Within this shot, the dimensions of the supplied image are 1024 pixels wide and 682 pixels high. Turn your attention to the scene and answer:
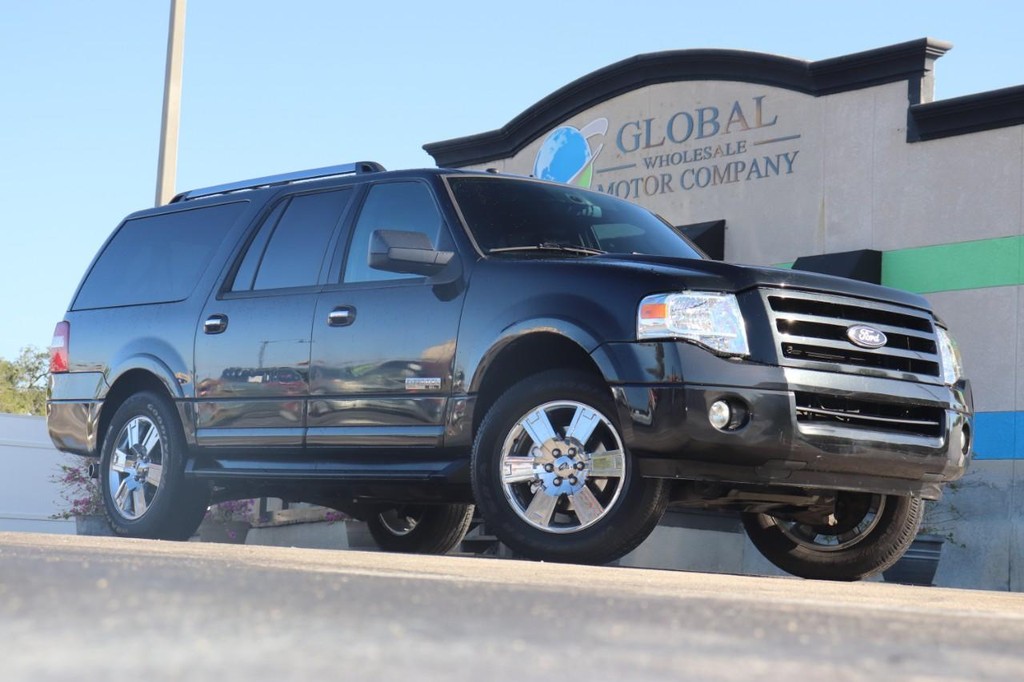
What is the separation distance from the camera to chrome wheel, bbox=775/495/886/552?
25.4 ft

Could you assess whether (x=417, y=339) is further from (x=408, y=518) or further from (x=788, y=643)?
(x=788, y=643)

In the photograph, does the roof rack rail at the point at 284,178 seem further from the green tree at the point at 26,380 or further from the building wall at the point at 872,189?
the green tree at the point at 26,380

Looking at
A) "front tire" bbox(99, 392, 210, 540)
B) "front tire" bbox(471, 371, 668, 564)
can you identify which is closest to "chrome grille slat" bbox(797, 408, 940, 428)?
"front tire" bbox(471, 371, 668, 564)

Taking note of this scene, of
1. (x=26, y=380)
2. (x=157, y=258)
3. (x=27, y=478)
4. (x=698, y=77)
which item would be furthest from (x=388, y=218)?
(x=26, y=380)

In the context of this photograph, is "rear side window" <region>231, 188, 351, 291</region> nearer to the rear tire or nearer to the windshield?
the windshield

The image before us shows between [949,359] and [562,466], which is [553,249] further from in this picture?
[949,359]

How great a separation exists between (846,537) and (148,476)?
3.82 m

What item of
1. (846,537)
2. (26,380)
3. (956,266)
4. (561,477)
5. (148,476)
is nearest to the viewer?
(561,477)

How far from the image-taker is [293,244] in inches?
337

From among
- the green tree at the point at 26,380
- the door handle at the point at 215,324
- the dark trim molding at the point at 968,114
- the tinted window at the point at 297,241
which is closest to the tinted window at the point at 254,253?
the tinted window at the point at 297,241

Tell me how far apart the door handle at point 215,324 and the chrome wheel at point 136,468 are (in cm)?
66

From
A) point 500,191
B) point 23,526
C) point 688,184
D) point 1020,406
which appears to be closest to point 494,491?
point 500,191

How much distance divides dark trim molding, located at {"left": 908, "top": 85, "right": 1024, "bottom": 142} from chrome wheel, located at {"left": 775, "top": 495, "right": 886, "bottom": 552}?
27.7ft

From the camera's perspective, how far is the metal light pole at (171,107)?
1644 cm
